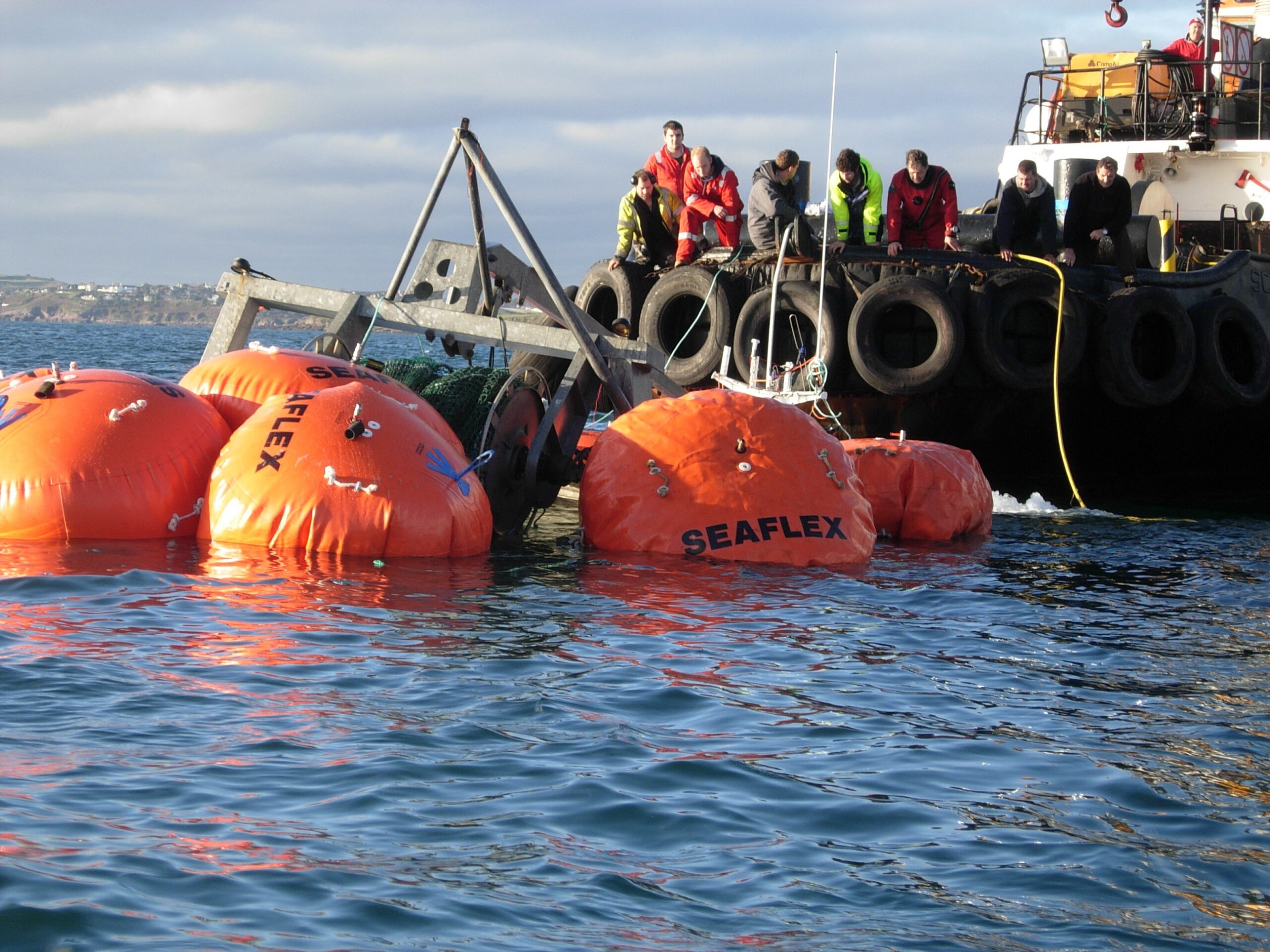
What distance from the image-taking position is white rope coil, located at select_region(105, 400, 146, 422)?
26.2 ft

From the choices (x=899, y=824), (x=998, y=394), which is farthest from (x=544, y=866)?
(x=998, y=394)

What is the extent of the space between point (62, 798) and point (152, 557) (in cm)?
381

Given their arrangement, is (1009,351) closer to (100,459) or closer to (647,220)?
(647,220)

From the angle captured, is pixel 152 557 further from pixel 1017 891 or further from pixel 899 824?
pixel 1017 891

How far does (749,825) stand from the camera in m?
4.03

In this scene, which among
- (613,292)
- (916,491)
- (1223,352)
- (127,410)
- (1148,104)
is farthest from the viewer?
(1148,104)

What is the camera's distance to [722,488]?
8.49 metres

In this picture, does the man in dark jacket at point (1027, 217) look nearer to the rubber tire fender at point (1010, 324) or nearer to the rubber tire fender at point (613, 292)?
the rubber tire fender at point (1010, 324)

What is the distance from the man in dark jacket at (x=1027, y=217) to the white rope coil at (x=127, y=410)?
818cm

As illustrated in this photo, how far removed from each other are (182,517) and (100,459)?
0.56 meters

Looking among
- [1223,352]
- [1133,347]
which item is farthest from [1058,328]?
[1223,352]

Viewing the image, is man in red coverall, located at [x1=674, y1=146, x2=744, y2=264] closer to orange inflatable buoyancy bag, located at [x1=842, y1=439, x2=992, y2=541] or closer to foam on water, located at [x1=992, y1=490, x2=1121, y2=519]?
foam on water, located at [x1=992, y1=490, x2=1121, y2=519]

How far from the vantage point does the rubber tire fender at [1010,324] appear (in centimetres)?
1223

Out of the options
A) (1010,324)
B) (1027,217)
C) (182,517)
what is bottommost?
(182,517)
